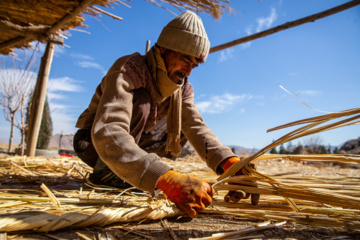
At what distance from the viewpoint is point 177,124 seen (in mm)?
1905

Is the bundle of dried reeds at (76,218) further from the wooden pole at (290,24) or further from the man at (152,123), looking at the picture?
the wooden pole at (290,24)

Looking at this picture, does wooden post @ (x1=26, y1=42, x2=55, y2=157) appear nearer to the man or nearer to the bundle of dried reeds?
the man

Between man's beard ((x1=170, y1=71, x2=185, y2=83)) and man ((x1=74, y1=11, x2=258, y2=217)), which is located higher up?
man's beard ((x1=170, y1=71, x2=185, y2=83))

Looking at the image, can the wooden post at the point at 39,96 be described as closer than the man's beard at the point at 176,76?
No

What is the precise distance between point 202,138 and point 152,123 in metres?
0.40

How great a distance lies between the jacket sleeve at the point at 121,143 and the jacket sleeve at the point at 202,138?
0.58m

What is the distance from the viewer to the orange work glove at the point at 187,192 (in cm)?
103

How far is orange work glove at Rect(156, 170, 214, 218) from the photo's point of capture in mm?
1025

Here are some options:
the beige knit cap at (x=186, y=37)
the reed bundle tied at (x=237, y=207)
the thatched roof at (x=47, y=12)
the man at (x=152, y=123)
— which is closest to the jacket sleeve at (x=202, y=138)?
the man at (x=152, y=123)

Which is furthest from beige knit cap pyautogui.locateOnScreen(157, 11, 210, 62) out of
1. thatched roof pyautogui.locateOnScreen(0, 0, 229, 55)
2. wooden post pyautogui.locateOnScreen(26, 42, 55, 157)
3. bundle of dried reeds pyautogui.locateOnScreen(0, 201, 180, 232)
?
wooden post pyautogui.locateOnScreen(26, 42, 55, 157)

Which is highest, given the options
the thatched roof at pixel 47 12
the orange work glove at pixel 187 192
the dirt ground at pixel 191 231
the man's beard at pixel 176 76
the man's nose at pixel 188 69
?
the thatched roof at pixel 47 12

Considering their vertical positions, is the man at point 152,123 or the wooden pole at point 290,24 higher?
the wooden pole at point 290,24

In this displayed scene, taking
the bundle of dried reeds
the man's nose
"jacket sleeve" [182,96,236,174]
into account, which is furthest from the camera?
the man's nose

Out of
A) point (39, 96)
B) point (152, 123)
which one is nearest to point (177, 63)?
point (152, 123)
